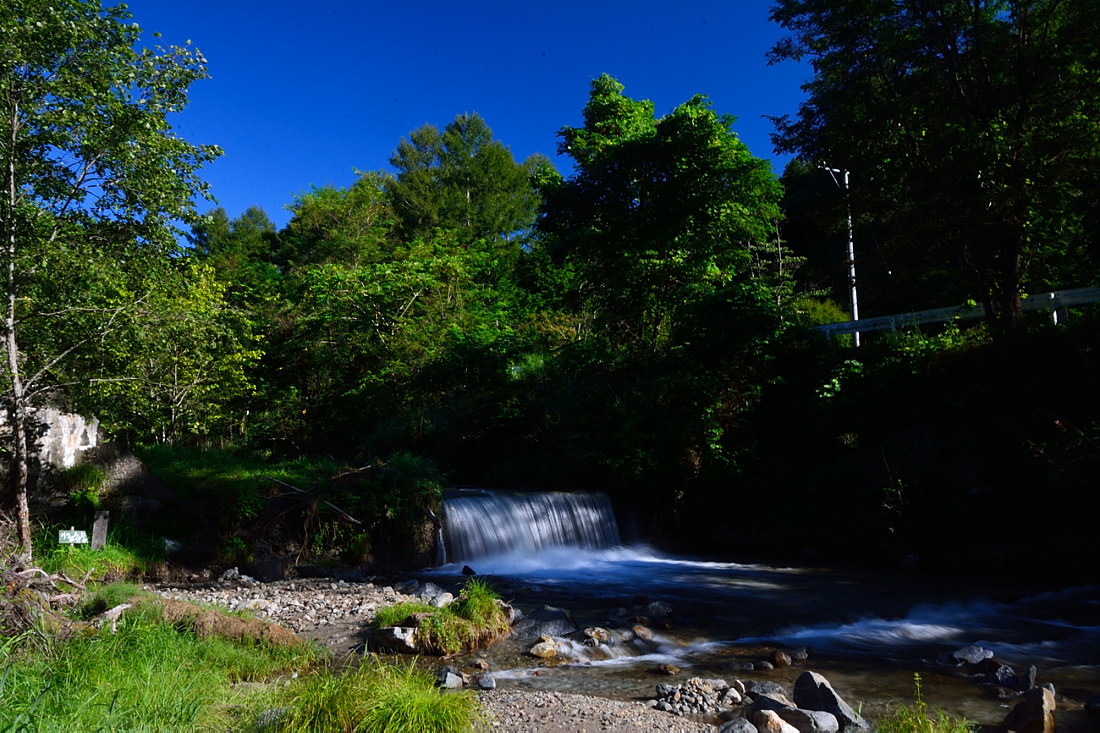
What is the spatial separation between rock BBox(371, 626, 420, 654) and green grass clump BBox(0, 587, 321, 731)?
0.80 metres

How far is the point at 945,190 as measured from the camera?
1321 cm

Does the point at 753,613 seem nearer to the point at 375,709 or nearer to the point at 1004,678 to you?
the point at 1004,678

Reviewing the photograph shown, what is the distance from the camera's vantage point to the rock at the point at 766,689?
230 inches

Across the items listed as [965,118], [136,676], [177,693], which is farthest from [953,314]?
[136,676]

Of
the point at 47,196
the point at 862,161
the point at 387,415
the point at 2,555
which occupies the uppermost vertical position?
the point at 862,161

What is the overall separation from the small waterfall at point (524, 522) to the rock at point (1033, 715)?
8.73 meters

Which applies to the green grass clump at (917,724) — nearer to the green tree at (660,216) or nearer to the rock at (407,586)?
the rock at (407,586)

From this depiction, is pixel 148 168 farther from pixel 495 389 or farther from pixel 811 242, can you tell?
pixel 811 242

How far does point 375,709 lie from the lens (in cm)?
450

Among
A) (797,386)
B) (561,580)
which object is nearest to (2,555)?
(561,580)

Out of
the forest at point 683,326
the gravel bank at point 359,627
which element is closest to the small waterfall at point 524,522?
the forest at point 683,326

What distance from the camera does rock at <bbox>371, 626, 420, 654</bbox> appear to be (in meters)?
7.11

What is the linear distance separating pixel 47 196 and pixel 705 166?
1463 cm

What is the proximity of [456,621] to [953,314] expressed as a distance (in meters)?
13.7
